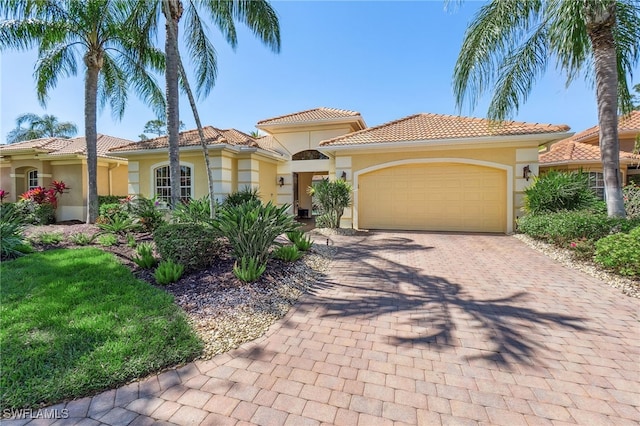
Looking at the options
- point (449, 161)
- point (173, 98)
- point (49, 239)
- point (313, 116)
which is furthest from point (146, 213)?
point (449, 161)

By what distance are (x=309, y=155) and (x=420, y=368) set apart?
14619 millimetres

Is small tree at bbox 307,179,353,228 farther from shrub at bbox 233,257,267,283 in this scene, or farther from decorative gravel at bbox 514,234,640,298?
shrub at bbox 233,257,267,283

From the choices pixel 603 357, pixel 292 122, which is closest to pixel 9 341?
pixel 603 357

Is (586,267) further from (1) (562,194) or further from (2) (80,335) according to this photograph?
(2) (80,335)

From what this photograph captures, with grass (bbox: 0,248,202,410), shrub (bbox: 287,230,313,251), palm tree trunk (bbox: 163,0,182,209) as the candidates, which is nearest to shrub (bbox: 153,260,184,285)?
grass (bbox: 0,248,202,410)

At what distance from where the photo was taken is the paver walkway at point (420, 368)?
240cm

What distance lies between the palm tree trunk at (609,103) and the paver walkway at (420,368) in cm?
376

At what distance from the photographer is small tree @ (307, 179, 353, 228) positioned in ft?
38.3

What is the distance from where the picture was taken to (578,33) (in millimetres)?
7496

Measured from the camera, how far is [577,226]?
291 inches

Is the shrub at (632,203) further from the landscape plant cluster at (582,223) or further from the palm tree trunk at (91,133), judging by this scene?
the palm tree trunk at (91,133)

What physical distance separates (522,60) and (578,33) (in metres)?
1.68

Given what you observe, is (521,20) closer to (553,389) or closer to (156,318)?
(553,389)

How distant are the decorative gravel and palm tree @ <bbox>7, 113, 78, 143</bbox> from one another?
148 ft
